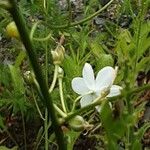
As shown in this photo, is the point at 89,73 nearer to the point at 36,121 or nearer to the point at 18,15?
the point at 18,15

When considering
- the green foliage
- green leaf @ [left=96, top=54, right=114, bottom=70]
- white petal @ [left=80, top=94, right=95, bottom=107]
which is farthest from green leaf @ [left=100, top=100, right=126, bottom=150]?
green leaf @ [left=96, top=54, right=114, bottom=70]

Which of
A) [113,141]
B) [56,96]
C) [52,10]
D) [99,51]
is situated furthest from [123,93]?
[52,10]

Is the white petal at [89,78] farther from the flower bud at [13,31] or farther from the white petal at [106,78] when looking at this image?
the flower bud at [13,31]

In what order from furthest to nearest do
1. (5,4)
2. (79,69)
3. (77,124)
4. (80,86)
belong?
(79,69) < (80,86) < (77,124) < (5,4)

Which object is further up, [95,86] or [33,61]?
[33,61]

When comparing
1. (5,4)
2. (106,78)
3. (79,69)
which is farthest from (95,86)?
(79,69)

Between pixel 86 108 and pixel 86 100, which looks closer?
pixel 86 108

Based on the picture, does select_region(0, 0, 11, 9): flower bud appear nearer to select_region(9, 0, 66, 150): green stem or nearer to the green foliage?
select_region(9, 0, 66, 150): green stem

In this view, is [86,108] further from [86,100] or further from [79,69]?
[79,69]
